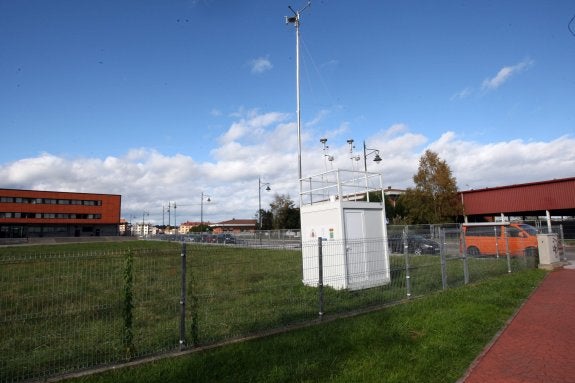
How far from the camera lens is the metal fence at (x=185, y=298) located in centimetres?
530

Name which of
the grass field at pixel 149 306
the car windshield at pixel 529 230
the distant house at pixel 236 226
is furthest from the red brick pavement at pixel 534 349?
the distant house at pixel 236 226

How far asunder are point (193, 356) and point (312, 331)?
6.54 feet

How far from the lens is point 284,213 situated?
56.5 m

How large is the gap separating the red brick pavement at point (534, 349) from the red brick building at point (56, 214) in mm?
82881

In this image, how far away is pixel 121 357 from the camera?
5.16 meters

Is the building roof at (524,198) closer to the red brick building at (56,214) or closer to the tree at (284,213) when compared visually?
the tree at (284,213)

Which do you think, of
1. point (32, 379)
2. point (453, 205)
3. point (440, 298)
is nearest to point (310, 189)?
point (440, 298)

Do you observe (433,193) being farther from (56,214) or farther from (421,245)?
(56,214)

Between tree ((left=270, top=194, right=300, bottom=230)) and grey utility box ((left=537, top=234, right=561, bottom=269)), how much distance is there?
4230cm

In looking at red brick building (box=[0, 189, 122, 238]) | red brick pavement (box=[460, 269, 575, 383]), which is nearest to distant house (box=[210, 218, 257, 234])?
red brick building (box=[0, 189, 122, 238])

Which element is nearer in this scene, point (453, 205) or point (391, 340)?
point (391, 340)

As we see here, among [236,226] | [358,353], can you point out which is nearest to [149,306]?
[358,353]

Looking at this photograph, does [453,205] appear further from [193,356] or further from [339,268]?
[193,356]

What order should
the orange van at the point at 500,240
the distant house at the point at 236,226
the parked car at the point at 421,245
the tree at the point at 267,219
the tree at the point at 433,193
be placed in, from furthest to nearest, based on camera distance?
the distant house at the point at 236,226, the tree at the point at 267,219, the tree at the point at 433,193, the orange van at the point at 500,240, the parked car at the point at 421,245
